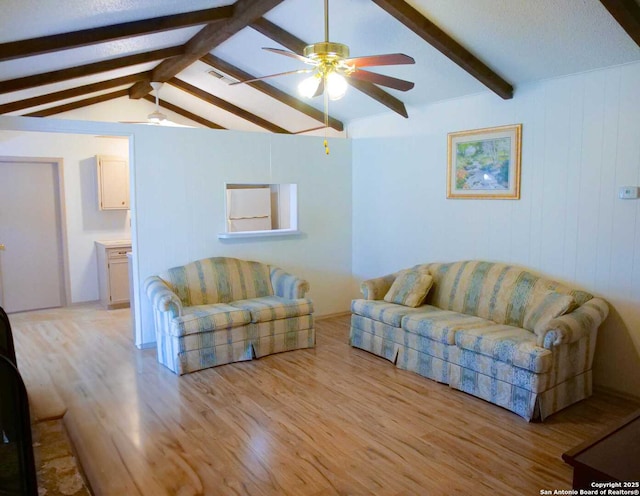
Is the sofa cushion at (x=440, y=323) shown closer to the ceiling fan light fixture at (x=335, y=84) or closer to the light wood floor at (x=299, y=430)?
the light wood floor at (x=299, y=430)

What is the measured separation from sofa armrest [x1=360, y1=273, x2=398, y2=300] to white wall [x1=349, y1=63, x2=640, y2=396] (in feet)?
1.89

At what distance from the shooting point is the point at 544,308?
11.7ft

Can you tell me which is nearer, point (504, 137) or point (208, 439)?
point (208, 439)

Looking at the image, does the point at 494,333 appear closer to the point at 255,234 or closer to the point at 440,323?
the point at 440,323

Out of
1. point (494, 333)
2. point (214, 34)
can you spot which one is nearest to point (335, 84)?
point (214, 34)

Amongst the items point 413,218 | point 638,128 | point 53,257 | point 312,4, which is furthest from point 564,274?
point 53,257

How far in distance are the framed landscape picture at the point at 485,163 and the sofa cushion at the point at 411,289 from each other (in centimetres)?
87

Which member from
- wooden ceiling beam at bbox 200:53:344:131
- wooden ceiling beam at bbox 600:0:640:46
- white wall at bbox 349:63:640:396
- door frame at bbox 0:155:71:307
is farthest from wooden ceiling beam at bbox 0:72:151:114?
wooden ceiling beam at bbox 600:0:640:46

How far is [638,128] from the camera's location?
3.39 metres

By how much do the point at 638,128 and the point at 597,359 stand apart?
1.72m

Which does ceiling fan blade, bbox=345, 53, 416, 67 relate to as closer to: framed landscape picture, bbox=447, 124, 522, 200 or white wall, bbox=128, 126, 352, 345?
framed landscape picture, bbox=447, 124, 522, 200

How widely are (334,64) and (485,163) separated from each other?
2.01 m

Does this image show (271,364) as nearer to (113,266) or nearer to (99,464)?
(99,464)

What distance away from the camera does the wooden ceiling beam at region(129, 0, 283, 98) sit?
12.2 ft
